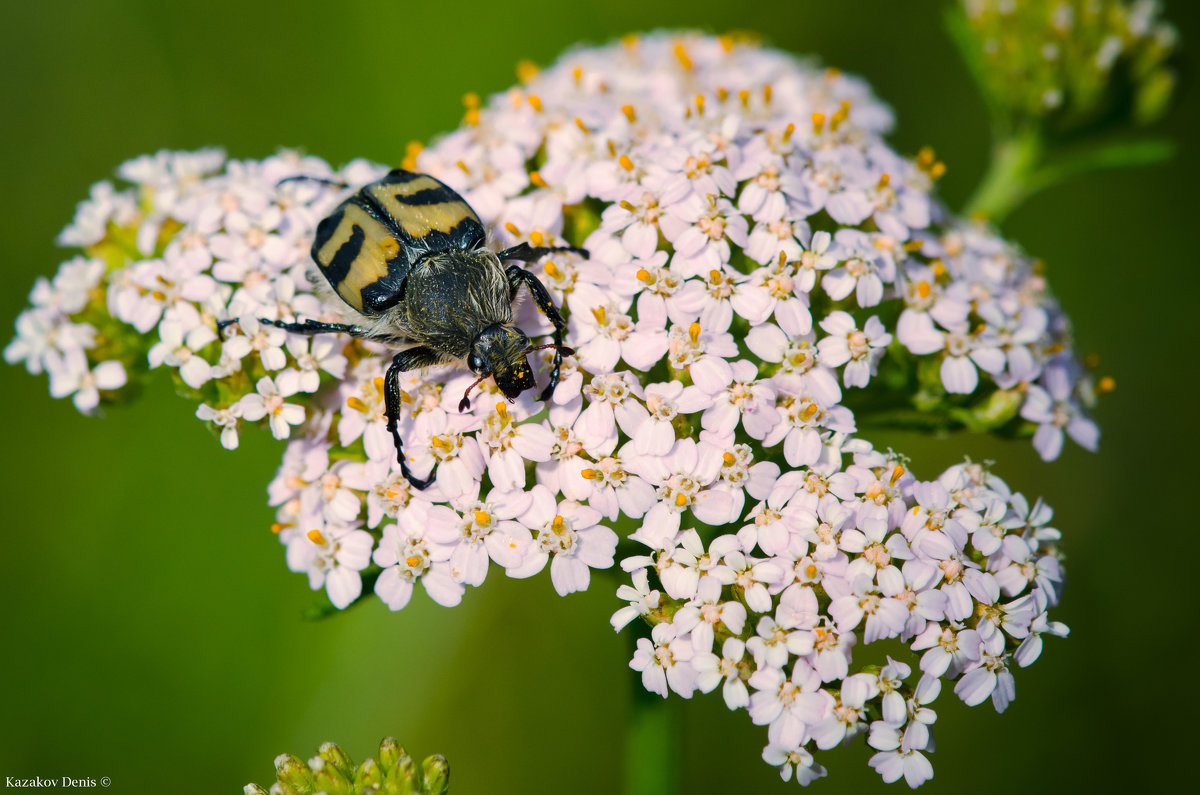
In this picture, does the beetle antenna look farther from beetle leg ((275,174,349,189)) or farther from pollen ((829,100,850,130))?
pollen ((829,100,850,130))

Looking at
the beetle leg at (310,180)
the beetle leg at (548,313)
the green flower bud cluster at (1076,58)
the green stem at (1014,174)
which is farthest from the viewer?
the green stem at (1014,174)

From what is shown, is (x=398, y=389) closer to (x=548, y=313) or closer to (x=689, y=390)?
(x=548, y=313)

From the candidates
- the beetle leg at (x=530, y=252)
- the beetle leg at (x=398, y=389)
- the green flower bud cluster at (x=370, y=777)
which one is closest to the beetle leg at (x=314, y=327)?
the beetle leg at (x=398, y=389)

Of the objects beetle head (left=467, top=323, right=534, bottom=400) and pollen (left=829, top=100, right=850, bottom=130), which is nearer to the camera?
Result: beetle head (left=467, top=323, right=534, bottom=400)

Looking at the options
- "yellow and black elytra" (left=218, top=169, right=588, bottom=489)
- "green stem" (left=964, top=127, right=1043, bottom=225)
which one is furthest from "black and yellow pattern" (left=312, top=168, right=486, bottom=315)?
"green stem" (left=964, top=127, right=1043, bottom=225)

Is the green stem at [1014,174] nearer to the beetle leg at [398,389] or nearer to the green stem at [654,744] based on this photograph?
the green stem at [654,744]

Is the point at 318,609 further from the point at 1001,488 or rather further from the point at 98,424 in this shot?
the point at 98,424
